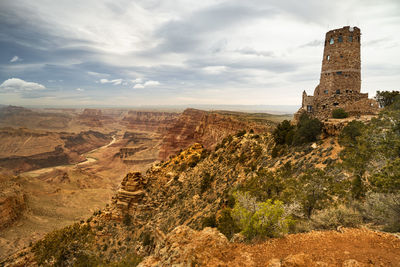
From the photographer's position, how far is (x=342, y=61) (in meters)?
18.8

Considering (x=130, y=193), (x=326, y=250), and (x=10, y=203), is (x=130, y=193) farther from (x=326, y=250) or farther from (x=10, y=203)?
(x=10, y=203)

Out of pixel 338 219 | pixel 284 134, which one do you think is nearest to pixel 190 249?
pixel 338 219

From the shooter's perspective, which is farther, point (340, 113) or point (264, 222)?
point (340, 113)

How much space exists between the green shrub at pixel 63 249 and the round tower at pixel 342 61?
30.7m

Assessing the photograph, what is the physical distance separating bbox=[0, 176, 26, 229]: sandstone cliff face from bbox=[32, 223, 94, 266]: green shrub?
93.1 feet

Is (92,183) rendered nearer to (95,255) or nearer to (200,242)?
(95,255)

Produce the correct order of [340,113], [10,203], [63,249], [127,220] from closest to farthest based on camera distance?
[63,249]
[340,113]
[127,220]
[10,203]

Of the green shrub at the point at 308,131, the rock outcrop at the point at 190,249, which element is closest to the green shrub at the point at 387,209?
the rock outcrop at the point at 190,249

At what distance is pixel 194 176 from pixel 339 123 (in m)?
19.4

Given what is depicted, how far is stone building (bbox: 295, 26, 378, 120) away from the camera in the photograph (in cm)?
1844

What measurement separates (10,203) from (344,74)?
63372 mm

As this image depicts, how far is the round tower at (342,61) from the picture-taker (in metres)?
18.5

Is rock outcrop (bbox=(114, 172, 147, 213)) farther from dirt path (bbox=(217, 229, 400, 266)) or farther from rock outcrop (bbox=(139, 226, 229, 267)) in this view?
dirt path (bbox=(217, 229, 400, 266))

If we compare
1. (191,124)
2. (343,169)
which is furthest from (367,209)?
(191,124)
